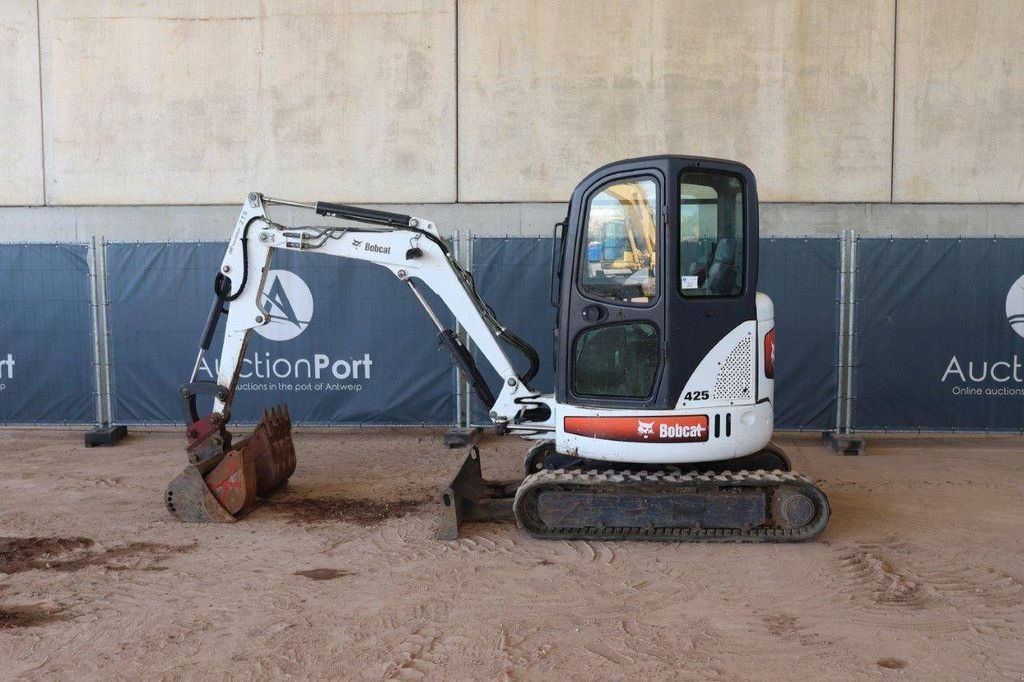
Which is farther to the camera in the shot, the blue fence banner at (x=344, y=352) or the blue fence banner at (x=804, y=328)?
the blue fence banner at (x=344, y=352)

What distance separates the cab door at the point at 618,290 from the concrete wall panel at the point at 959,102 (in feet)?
19.7

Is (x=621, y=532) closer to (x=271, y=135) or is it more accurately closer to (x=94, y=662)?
(x=94, y=662)

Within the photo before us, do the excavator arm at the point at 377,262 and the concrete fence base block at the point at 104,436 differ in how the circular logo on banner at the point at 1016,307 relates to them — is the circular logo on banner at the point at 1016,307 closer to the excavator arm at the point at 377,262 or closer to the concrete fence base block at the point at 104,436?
the excavator arm at the point at 377,262

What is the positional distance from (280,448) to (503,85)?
5494 mm

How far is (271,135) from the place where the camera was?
1077 cm

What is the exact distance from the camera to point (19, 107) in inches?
431

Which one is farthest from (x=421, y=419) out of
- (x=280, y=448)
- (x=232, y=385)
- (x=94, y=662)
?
(x=94, y=662)

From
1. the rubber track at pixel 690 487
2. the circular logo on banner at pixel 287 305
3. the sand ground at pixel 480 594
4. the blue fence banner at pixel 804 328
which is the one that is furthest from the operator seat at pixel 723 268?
the circular logo on banner at pixel 287 305

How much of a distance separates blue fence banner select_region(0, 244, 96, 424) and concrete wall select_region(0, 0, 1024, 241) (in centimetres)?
134

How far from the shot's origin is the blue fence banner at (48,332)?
9719mm

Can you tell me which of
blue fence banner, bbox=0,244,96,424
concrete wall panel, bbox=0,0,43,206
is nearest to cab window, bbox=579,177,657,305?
blue fence banner, bbox=0,244,96,424

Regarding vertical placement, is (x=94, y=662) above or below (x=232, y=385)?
below

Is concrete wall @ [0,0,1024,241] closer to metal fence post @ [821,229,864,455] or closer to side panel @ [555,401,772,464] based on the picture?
metal fence post @ [821,229,864,455]

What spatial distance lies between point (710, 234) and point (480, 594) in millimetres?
2798
